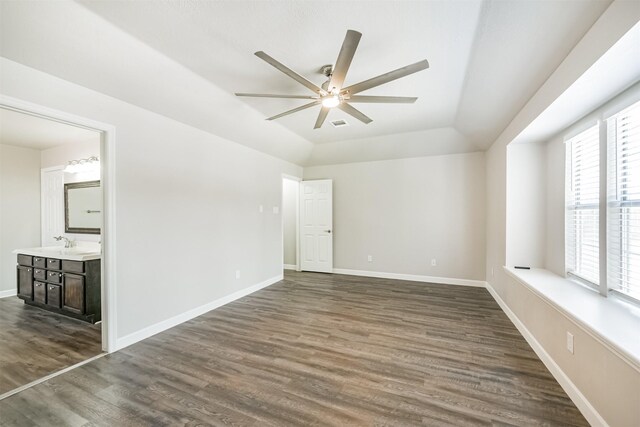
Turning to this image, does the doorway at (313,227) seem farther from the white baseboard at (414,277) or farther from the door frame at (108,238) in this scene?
the door frame at (108,238)

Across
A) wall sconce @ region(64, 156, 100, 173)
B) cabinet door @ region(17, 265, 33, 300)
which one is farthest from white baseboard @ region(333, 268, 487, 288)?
cabinet door @ region(17, 265, 33, 300)

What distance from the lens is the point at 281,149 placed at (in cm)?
477

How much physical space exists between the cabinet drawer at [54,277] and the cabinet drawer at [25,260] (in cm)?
49

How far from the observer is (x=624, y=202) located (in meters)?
1.88

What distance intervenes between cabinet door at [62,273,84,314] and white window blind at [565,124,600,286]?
17.6 ft

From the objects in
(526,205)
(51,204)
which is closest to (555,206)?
(526,205)

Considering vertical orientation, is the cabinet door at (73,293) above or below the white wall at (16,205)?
below

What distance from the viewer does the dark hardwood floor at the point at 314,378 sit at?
169 centimetres

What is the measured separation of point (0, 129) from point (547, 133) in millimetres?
7041

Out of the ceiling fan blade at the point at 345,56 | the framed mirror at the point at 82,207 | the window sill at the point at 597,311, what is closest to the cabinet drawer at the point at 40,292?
the framed mirror at the point at 82,207

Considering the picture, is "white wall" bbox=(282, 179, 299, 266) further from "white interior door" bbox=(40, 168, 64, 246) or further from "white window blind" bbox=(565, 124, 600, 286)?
"white window blind" bbox=(565, 124, 600, 286)

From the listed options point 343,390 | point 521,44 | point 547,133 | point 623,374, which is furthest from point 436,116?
point 343,390

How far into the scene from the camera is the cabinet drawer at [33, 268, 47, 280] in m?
3.44

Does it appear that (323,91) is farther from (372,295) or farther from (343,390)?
(372,295)
